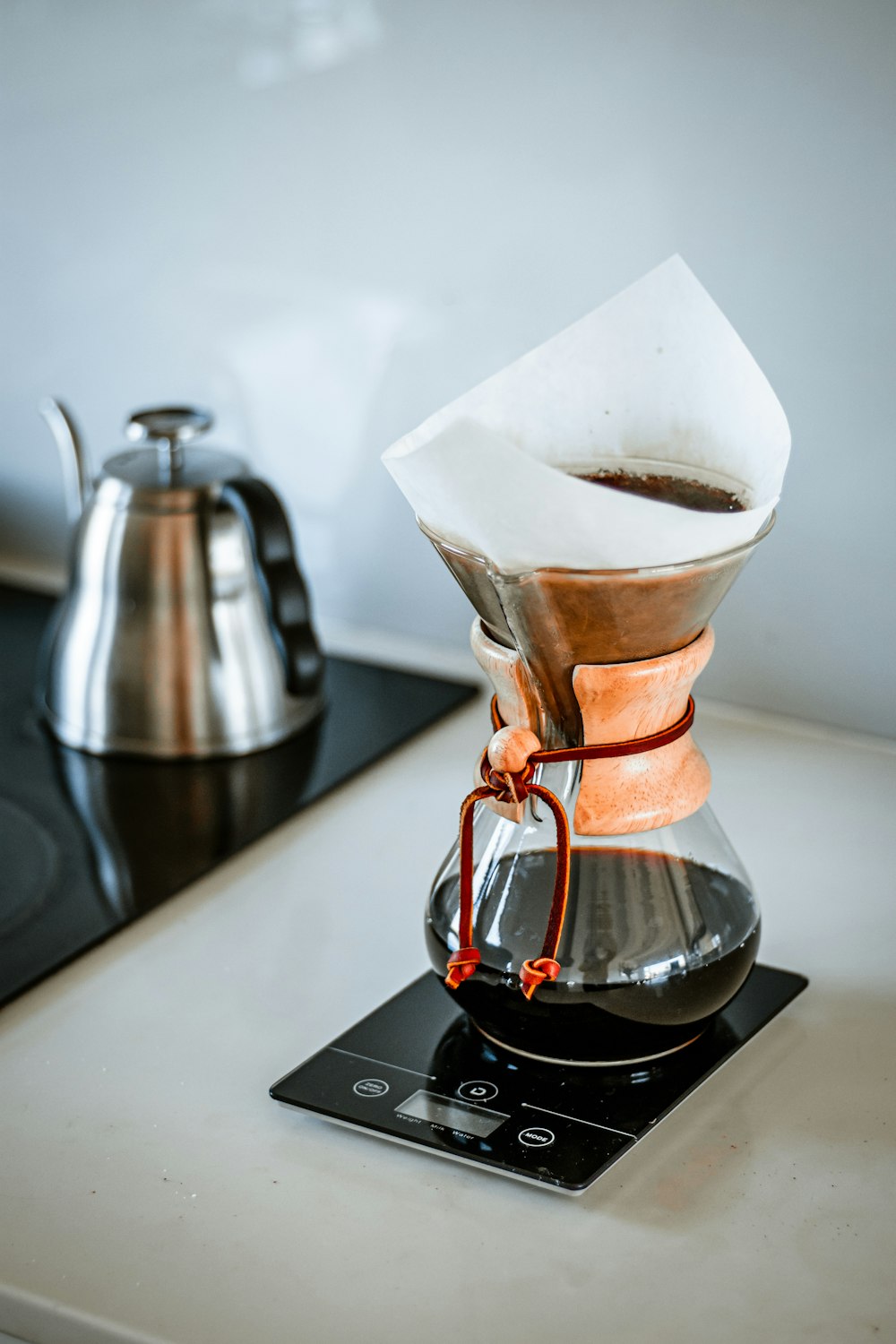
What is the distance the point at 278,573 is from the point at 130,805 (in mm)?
195

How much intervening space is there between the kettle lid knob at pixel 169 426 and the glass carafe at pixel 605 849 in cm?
Answer: 45

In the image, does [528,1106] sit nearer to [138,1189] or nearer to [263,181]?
[138,1189]

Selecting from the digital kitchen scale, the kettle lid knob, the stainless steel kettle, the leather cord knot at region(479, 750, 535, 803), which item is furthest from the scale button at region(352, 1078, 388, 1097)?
the kettle lid knob

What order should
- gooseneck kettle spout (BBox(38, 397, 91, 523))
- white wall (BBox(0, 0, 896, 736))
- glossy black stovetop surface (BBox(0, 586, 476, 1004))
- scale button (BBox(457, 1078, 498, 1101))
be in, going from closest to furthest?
1. scale button (BBox(457, 1078, 498, 1101))
2. glossy black stovetop surface (BBox(0, 586, 476, 1004))
3. white wall (BBox(0, 0, 896, 736))
4. gooseneck kettle spout (BBox(38, 397, 91, 523))

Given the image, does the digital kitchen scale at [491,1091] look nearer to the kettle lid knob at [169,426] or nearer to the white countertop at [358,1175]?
the white countertop at [358,1175]

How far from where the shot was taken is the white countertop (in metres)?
0.54

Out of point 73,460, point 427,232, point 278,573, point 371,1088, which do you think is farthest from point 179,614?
point 371,1088

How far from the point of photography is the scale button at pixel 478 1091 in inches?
A: 25.6

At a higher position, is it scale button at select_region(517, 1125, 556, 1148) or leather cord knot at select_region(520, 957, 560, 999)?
leather cord knot at select_region(520, 957, 560, 999)

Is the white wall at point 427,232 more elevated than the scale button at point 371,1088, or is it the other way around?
the white wall at point 427,232

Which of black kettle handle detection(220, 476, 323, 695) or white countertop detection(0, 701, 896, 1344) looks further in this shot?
black kettle handle detection(220, 476, 323, 695)

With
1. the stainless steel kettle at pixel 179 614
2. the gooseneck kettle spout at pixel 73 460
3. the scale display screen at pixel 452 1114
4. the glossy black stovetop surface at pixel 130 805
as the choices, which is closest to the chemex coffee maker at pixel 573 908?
the scale display screen at pixel 452 1114

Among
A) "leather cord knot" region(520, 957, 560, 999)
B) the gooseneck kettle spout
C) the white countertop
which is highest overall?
the gooseneck kettle spout

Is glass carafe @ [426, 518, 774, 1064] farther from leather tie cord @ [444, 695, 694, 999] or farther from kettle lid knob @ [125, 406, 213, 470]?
kettle lid knob @ [125, 406, 213, 470]
